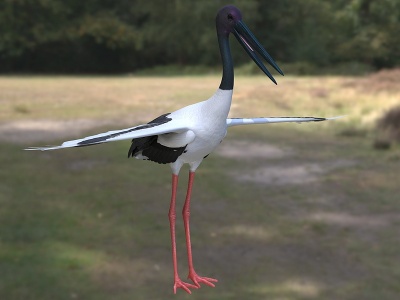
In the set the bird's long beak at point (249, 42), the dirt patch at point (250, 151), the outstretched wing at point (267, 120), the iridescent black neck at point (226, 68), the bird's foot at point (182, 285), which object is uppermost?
the bird's long beak at point (249, 42)

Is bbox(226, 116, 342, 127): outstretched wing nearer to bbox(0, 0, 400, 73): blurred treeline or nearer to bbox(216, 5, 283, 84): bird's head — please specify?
bbox(216, 5, 283, 84): bird's head

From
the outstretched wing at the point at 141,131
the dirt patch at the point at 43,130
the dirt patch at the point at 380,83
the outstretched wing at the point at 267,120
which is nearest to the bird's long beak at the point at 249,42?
the outstretched wing at the point at 267,120

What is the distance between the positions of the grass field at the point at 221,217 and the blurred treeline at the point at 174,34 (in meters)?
37.9

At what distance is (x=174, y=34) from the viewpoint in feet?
241

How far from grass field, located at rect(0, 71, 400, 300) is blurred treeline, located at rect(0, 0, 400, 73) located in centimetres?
3795

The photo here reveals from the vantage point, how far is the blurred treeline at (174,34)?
71250mm

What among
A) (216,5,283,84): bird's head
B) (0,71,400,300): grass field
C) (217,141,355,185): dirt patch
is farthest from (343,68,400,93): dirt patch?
(216,5,283,84): bird's head

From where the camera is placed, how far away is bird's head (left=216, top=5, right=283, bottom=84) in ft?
6.07

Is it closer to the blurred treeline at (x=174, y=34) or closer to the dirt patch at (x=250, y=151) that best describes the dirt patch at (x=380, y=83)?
the dirt patch at (x=250, y=151)

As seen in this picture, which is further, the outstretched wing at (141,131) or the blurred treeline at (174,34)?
the blurred treeline at (174,34)

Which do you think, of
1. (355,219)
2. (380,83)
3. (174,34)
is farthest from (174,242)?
(174,34)

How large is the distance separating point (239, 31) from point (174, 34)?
7270 cm

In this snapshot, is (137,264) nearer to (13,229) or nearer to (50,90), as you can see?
(13,229)

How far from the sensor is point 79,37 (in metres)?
72.2
